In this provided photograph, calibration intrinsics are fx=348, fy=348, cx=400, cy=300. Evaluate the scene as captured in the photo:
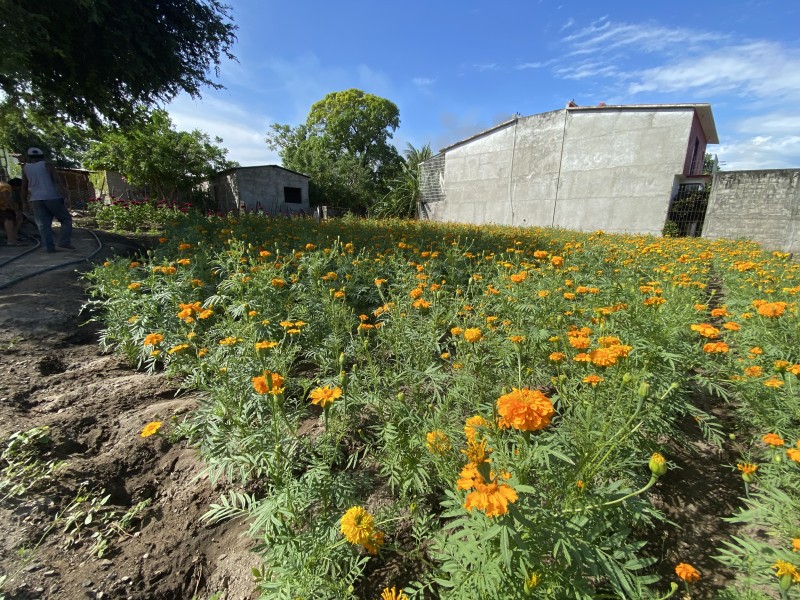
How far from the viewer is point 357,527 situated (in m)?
1.06

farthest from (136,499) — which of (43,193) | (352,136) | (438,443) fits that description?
(352,136)

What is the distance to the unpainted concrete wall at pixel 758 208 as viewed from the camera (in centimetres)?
873

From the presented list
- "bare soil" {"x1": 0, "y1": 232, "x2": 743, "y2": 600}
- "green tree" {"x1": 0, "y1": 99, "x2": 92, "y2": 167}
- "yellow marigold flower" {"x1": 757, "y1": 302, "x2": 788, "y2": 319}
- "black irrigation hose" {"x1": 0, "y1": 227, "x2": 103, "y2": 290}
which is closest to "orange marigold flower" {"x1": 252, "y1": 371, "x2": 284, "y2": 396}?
"bare soil" {"x1": 0, "y1": 232, "x2": 743, "y2": 600}

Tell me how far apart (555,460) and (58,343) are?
367 centimetres

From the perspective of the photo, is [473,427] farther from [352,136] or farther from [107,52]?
[352,136]

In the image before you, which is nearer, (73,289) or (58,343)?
(58,343)

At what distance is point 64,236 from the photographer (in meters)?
5.33

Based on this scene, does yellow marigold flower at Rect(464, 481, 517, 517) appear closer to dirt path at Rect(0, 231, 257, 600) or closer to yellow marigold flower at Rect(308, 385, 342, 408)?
yellow marigold flower at Rect(308, 385, 342, 408)

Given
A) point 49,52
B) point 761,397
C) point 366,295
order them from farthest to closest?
1. point 49,52
2. point 366,295
3. point 761,397

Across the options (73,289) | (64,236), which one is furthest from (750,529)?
(64,236)

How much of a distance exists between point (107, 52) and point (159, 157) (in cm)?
924

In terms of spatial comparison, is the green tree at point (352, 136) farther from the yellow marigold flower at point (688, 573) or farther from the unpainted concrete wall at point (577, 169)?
the yellow marigold flower at point (688, 573)

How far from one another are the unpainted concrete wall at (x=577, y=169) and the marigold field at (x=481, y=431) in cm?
1095

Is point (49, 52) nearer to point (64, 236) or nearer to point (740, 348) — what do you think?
point (64, 236)
